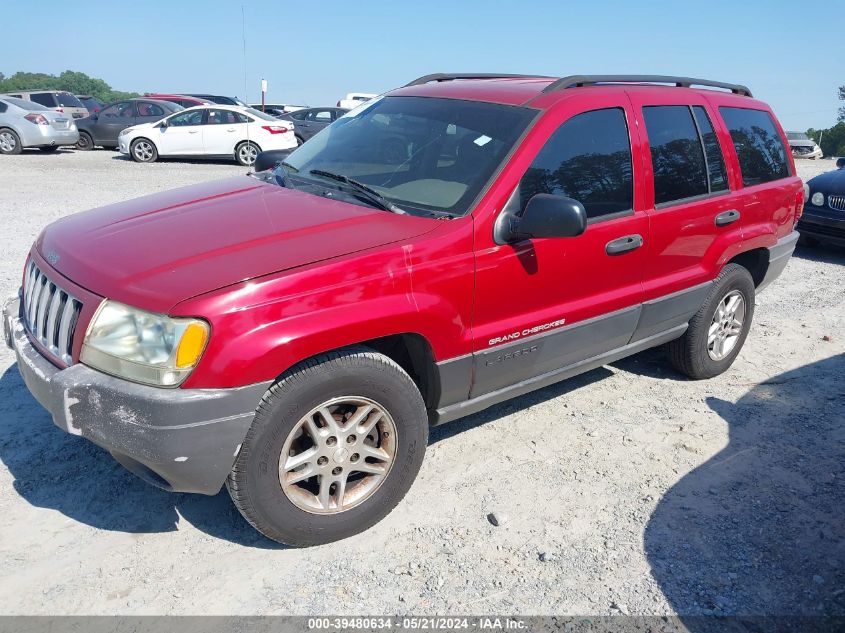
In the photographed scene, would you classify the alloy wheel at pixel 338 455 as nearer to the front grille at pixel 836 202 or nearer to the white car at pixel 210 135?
the front grille at pixel 836 202

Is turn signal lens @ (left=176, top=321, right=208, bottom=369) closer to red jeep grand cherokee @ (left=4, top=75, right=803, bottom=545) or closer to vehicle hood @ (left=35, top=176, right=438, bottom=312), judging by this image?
red jeep grand cherokee @ (left=4, top=75, right=803, bottom=545)

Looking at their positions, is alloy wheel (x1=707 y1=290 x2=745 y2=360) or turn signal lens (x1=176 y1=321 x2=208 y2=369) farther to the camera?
alloy wheel (x1=707 y1=290 x2=745 y2=360)

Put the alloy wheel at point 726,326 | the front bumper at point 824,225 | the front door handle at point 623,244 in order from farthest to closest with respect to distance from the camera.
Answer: the front bumper at point 824,225 → the alloy wheel at point 726,326 → the front door handle at point 623,244

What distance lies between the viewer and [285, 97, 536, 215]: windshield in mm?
3439

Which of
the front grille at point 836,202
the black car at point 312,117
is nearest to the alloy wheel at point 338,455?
the front grille at point 836,202

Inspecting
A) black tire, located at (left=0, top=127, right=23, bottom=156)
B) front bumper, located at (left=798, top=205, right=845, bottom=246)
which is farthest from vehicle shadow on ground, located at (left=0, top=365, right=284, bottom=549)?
black tire, located at (left=0, top=127, right=23, bottom=156)

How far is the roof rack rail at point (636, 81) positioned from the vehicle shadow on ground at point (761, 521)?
2107 millimetres

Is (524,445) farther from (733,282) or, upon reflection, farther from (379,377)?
(733,282)

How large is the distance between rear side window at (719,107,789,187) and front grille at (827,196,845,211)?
431 cm

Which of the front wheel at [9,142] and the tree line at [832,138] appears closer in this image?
the front wheel at [9,142]

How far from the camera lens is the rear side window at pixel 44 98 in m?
22.0

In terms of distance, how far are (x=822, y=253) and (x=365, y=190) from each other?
8102 millimetres

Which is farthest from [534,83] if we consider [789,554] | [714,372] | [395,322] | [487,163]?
[789,554]

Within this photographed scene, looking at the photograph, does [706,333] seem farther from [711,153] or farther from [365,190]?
[365,190]
